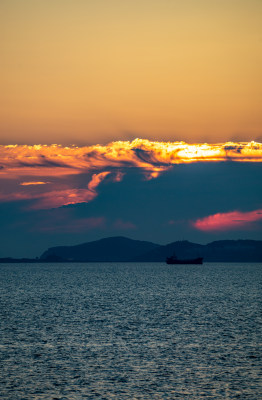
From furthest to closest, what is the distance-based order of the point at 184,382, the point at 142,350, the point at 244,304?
1. the point at 244,304
2. the point at 142,350
3. the point at 184,382

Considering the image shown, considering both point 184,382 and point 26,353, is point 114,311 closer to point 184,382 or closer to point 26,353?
point 26,353

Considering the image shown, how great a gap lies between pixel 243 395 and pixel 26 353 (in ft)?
79.7

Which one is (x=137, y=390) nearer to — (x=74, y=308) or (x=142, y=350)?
(x=142, y=350)

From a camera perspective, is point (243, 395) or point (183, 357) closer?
point (243, 395)

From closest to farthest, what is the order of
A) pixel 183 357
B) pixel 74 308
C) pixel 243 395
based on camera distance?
pixel 243 395 → pixel 183 357 → pixel 74 308

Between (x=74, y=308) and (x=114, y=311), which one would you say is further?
(x=74, y=308)

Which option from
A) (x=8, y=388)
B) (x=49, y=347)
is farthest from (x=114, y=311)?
(x=8, y=388)

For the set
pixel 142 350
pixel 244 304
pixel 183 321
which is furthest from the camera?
pixel 244 304

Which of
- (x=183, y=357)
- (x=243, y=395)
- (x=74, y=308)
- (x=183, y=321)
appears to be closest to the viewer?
(x=243, y=395)

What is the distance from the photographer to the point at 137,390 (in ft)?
144

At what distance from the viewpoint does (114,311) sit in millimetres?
101875

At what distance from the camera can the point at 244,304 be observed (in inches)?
4717

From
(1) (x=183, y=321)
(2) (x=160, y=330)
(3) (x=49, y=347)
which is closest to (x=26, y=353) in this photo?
(3) (x=49, y=347)

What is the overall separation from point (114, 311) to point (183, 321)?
18358 millimetres
